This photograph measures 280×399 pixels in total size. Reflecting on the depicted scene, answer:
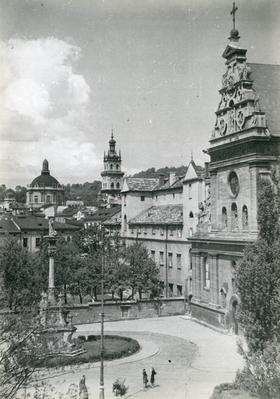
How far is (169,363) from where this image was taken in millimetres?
29047

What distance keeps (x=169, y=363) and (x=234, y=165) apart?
16482mm

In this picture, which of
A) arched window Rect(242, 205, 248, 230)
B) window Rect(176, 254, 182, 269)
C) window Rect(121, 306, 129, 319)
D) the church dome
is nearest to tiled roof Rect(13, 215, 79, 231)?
window Rect(176, 254, 182, 269)

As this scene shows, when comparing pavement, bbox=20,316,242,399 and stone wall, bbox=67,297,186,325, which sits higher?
stone wall, bbox=67,297,186,325

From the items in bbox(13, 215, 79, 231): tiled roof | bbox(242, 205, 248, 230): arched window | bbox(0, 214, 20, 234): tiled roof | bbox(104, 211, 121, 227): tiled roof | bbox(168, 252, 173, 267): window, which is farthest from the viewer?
bbox(13, 215, 79, 231): tiled roof

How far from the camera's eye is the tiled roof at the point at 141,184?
2650 inches

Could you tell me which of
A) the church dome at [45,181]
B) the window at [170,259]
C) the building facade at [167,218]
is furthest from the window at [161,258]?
the church dome at [45,181]

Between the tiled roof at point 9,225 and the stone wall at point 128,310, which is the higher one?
the tiled roof at point 9,225

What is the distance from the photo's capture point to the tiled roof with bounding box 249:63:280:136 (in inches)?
1391

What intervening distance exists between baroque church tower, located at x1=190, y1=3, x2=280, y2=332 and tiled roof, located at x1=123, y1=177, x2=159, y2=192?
26.5 meters

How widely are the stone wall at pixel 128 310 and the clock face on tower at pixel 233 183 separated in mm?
13435

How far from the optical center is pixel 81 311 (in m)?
40.8

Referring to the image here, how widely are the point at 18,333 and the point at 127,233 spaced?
53684mm

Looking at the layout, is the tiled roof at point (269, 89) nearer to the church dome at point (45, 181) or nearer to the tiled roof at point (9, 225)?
the tiled roof at point (9, 225)

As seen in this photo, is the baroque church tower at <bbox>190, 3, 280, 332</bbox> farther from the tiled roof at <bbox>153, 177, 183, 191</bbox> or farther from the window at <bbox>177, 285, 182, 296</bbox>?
the tiled roof at <bbox>153, 177, 183, 191</bbox>
